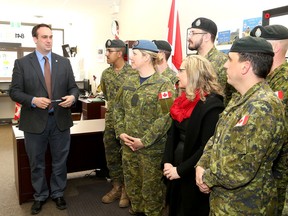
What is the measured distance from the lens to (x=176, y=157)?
1779 mm

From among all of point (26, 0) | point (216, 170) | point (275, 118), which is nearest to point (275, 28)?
point (275, 118)

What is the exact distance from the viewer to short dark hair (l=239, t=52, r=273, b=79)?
3.77ft

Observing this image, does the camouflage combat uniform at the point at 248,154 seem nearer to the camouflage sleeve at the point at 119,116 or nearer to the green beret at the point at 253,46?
the green beret at the point at 253,46

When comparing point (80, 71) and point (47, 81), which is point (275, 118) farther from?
point (80, 71)

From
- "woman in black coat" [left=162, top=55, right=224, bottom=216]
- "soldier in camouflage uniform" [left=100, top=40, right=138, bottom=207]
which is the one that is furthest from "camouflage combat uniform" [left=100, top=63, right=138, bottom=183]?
"woman in black coat" [left=162, top=55, right=224, bottom=216]

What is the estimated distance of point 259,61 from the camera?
115 cm

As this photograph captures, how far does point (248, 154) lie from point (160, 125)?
37.9 inches

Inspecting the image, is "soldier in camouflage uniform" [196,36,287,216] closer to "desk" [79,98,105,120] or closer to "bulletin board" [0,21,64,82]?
"desk" [79,98,105,120]

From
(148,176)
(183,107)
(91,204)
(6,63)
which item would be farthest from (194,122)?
(6,63)

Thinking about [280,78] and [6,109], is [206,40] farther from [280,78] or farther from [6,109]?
[6,109]

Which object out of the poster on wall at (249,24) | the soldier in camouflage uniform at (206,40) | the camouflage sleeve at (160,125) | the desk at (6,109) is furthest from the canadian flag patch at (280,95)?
the desk at (6,109)

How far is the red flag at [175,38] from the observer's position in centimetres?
337

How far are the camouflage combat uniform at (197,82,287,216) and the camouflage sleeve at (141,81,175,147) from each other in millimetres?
750

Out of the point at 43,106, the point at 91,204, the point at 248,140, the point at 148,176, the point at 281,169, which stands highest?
the point at 248,140
